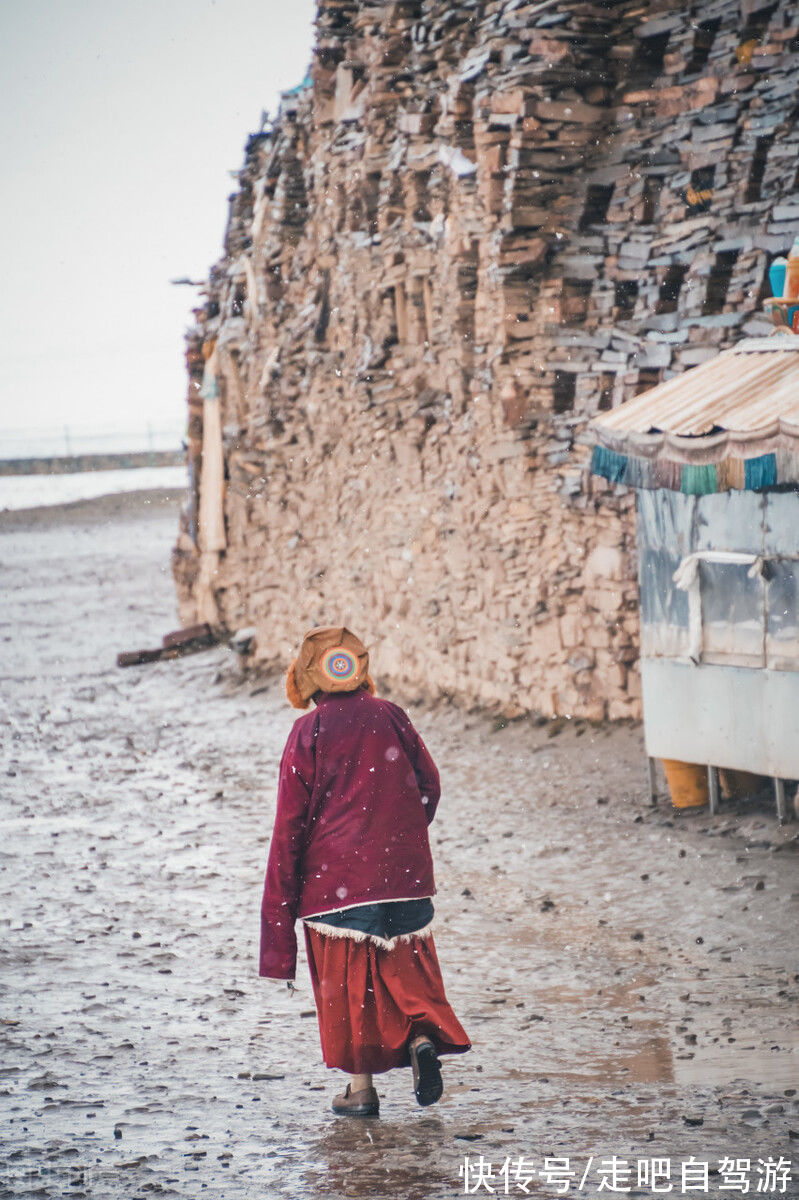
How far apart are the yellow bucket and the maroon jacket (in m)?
3.99

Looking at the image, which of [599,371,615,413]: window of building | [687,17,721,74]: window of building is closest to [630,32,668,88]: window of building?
[687,17,721,74]: window of building

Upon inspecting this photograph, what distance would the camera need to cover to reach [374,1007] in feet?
14.0

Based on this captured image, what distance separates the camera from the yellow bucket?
316 inches

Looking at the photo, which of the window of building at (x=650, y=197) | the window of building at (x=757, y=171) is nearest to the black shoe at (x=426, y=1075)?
the window of building at (x=757, y=171)

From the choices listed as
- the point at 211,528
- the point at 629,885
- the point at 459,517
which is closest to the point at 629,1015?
the point at 629,885

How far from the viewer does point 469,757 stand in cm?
1022

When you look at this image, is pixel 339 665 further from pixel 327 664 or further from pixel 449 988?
pixel 449 988

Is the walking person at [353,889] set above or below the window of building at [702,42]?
below

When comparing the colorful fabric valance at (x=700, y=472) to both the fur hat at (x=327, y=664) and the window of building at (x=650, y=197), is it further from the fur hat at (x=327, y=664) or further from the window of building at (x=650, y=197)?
the fur hat at (x=327, y=664)

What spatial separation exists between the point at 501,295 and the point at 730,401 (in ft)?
11.6

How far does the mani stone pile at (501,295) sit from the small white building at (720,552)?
4.29ft

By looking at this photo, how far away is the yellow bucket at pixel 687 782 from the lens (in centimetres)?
802

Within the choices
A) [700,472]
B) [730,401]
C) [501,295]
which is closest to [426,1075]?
[700,472]

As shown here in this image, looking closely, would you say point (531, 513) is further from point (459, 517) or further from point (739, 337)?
point (739, 337)
